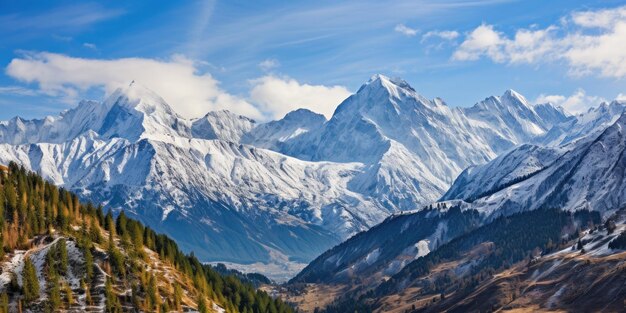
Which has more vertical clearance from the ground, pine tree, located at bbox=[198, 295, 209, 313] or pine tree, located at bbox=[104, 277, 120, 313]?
pine tree, located at bbox=[104, 277, 120, 313]

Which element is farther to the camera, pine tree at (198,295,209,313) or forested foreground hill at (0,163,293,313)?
pine tree at (198,295,209,313)

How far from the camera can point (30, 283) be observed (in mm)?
161000

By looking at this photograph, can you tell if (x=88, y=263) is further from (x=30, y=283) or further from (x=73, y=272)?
(x=30, y=283)

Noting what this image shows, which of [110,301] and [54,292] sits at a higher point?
[54,292]

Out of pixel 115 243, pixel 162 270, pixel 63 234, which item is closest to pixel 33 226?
pixel 63 234

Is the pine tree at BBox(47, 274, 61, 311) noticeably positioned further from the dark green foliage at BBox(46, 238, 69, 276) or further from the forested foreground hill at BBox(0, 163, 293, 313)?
the dark green foliage at BBox(46, 238, 69, 276)

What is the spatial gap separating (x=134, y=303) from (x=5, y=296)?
1065 inches

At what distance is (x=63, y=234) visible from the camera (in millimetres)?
187375

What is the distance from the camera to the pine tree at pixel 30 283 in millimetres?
159500

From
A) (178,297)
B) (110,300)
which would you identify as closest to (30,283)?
(110,300)

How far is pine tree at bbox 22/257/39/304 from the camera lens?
160 meters

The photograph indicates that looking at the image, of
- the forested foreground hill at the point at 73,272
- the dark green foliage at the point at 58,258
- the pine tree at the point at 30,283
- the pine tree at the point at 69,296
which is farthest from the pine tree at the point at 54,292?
the pine tree at the point at 30,283

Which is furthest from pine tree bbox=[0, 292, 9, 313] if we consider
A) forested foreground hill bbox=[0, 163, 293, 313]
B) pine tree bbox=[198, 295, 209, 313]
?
pine tree bbox=[198, 295, 209, 313]

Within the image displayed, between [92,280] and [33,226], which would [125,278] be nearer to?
[92,280]
